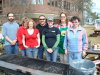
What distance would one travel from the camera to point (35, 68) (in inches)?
192

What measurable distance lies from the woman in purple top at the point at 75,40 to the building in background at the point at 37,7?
2302 centimetres

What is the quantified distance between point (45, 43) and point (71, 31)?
2.91 ft

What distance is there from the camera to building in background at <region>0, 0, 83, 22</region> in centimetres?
3357

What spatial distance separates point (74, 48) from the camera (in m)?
5.16

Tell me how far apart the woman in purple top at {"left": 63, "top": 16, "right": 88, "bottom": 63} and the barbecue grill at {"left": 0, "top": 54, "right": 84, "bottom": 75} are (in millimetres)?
605

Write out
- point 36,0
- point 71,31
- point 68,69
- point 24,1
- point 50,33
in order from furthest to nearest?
point 36,0, point 24,1, point 50,33, point 71,31, point 68,69

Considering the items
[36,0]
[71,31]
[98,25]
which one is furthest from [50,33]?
[36,0]

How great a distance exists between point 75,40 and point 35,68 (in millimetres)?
1137

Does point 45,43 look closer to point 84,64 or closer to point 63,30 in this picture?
point 63,30

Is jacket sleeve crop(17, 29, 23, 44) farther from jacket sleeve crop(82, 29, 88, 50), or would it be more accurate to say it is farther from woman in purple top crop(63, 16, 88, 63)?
jacket sleeve crop(82, 29, 88, 50)

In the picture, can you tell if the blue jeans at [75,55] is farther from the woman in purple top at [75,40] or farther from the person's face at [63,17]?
the person's face at [63,17]

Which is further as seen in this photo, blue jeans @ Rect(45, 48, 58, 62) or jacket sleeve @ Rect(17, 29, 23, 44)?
jacket sleeve @ Rect(17, 29, 23, 44)

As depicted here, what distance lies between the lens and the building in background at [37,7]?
3357cm

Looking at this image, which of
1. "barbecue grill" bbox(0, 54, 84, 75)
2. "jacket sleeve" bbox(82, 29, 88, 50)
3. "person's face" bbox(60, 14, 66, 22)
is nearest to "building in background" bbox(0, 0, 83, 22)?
"person's face" bbox(60, 14, 66, 22)
